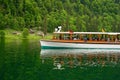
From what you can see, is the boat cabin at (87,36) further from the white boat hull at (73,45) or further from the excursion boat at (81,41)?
the white boat hull at (73,45)

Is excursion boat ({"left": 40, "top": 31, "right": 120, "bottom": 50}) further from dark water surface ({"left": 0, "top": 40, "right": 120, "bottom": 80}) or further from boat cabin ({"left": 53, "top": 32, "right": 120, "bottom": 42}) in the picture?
dark water surface ({"left": 0, "top": 40, "right": 120, "bottom": 80})

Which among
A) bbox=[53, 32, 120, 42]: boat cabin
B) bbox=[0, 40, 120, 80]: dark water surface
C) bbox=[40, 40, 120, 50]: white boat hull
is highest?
bbox=[53, 32, 120, 42]: boat cabin

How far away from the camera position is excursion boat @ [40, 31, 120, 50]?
104562 millimetres

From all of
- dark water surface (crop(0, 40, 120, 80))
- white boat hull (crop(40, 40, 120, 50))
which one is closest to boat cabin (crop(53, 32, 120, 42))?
white boat hull (crop(40, 40, 120, 50))

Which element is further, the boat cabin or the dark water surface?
the boat cabin

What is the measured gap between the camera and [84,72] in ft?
182

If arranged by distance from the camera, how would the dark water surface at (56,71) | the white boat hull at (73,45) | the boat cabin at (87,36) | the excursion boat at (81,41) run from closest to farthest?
the dark water surface at (56,71)
the white boat hull at (73,45)
the excursion boat at (81,41)
the boat cabin at (87,36)

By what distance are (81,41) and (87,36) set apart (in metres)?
4.65

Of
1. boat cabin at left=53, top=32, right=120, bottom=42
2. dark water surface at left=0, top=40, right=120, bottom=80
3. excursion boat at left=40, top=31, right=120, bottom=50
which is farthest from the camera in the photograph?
boat cabin at left=53, top=32, right=120, bottom=42

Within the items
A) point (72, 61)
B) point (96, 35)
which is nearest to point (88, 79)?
point (72, 61)

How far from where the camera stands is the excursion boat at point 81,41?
10456 centimetres

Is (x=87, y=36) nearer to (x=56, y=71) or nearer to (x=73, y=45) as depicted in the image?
(x=73, y=45)

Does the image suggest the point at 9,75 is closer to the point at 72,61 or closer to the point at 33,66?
the point at 33,66

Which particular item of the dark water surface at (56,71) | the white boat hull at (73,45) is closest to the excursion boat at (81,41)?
the white boat hull at (73,45)
